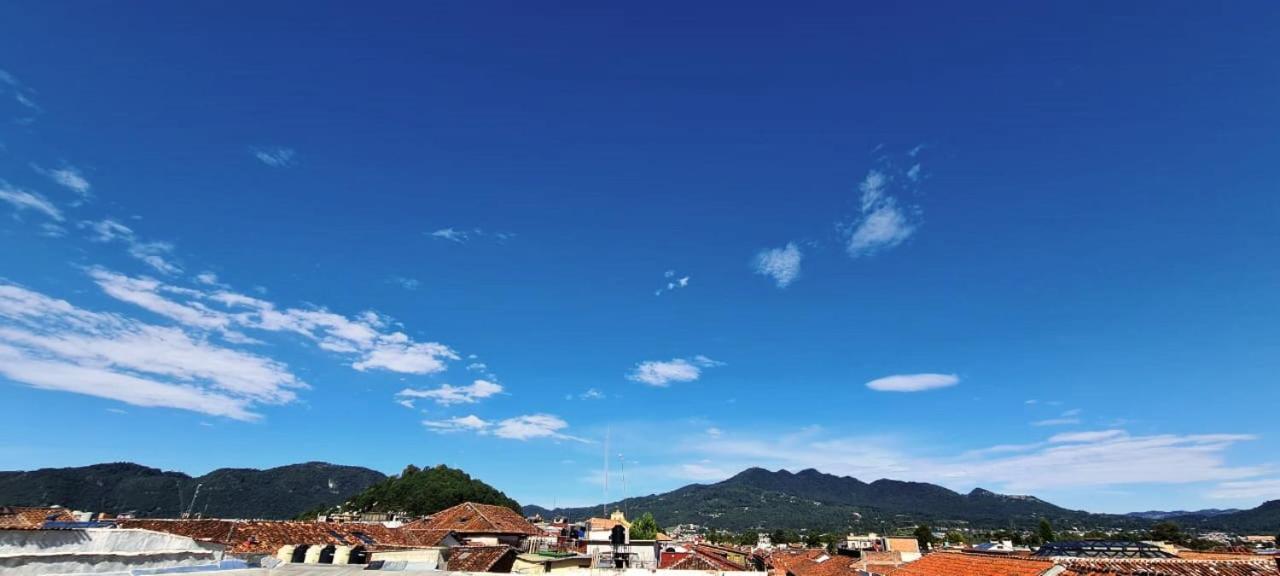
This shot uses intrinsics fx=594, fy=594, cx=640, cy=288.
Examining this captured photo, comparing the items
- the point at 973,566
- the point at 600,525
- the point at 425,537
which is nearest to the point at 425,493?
the point at 600,525

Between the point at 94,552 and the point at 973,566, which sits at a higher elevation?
the point at 94,552

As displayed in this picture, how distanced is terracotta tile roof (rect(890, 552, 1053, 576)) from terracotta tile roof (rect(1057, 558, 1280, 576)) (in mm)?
848

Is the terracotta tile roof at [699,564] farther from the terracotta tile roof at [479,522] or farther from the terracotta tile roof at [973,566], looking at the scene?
the terracotta tile roof at [479,522]

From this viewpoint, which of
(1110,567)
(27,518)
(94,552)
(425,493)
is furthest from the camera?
(425,493)

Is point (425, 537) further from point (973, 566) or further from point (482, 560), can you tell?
point (973, 566)

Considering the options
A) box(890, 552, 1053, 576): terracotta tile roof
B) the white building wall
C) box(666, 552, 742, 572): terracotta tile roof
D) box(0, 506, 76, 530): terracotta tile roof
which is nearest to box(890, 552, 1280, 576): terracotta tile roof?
box(890, 552, 1053, 576): terracotta tile roof

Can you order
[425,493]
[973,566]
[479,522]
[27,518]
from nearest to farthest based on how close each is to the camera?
[973,566]
[27,518]
[479,522]
[425,493]

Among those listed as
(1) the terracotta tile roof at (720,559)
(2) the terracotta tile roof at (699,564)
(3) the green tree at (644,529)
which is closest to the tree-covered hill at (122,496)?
(3) the green tree at (644,529)

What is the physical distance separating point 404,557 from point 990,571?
18.1 metres

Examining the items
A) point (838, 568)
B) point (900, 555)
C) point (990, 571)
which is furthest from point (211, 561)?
point (900, 555)

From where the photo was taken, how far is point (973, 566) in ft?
65.5

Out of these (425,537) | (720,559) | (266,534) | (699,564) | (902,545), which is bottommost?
(902,545)

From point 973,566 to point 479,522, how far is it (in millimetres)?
25230

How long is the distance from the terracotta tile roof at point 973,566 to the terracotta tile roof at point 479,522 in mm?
20037
